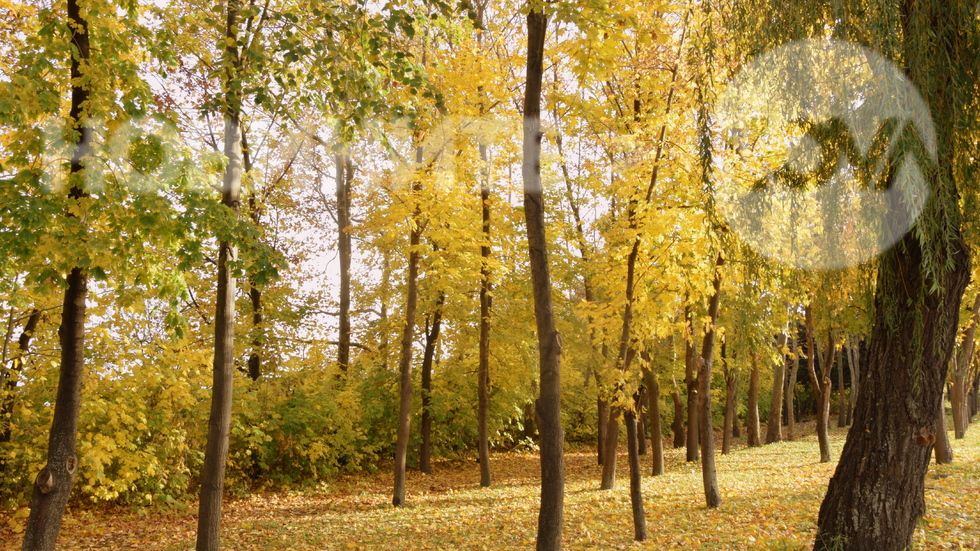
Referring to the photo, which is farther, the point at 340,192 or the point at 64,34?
the point at 340,192

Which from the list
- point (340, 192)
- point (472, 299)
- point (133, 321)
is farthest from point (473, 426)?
point (133, 321)

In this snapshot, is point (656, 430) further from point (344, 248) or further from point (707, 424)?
point (344, 248)

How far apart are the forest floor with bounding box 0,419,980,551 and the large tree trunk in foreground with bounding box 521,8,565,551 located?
275 cm

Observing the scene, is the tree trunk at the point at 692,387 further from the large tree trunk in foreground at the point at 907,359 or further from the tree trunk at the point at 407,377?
the large tree trunk in foreground at the point at 907,359

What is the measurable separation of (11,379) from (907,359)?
10.9 m

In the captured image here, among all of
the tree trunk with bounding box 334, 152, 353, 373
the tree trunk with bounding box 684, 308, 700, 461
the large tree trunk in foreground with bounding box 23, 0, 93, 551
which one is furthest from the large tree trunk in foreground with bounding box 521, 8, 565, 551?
the tree trunk with bounding box 334, 152, 353, 373

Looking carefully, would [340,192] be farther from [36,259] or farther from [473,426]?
[36,259]

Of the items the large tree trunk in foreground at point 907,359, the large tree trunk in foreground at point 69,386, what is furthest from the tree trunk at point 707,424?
the large tree trunk in foreground at point 69,386

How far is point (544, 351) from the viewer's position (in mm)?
5684

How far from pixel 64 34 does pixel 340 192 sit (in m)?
14.0

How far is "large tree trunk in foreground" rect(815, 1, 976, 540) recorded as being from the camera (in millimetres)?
4547

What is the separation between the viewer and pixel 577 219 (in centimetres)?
1848

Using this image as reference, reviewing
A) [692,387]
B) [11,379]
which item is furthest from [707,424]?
[11,379]

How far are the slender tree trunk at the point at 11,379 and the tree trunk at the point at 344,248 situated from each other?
29.0ft
